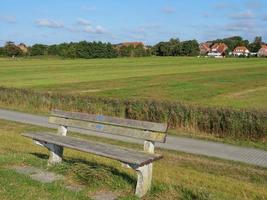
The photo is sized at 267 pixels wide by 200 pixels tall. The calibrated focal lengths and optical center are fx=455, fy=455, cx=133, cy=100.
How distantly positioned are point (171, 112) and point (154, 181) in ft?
28.7

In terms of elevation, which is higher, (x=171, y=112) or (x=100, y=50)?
(x=171, y=112)

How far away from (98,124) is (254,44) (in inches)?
7148

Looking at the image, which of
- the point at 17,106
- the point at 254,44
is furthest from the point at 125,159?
the point at 254,44

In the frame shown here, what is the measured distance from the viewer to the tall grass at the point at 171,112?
12930 mm

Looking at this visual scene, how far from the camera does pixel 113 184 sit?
579 centimetres

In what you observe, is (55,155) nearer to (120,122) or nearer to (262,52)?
(120,122)

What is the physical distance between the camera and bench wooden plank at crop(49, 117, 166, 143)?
5.78 meters

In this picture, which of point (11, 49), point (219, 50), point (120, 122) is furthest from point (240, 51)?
point (120, 122)

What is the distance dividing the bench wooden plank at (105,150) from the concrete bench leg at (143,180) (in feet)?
0.47

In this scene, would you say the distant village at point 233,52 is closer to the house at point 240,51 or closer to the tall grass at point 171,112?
the house at point 240,51

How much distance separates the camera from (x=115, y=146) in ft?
20.9

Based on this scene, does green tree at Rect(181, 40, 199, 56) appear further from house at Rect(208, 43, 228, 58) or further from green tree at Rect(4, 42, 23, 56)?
green tree at Rect(4, 42, 23, 56)

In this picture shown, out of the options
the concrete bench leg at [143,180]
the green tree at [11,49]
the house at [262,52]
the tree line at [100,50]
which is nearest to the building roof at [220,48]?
the house at [262,52]

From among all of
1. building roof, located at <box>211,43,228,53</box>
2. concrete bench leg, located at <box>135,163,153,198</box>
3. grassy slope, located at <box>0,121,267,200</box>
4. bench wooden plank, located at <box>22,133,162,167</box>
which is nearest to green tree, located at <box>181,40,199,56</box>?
building roof, located at <box>211,43,228,53</box>
